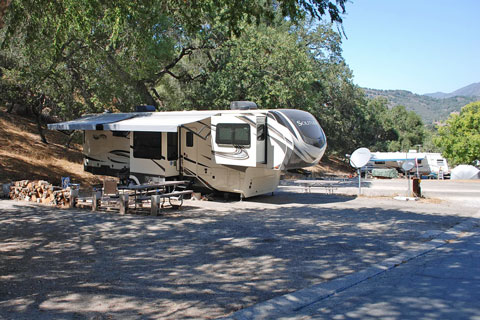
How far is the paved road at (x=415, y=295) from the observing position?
454 centimetres

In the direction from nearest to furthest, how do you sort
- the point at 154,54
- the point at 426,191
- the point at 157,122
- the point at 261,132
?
the point at 261,132 < the point at 157,122 < the point at 426,191 < the point at 154,54

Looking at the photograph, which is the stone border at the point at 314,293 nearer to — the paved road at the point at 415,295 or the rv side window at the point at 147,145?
the paved road at the point at 415,295

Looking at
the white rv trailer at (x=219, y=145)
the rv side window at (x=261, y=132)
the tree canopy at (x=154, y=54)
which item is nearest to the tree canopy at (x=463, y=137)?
the tree canopy at (x=154, y=54)

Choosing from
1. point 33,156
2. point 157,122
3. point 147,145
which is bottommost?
point 33,156

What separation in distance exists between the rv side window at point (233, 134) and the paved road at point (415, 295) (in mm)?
6656

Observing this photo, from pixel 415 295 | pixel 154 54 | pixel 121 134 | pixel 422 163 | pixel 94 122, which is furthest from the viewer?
pixel 422 163

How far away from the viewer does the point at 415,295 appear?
5066 mm

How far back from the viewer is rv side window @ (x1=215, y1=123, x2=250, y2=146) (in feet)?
40.7

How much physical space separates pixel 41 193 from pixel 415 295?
11.0 metres

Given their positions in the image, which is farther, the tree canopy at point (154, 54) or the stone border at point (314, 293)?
the tree canopy at point (154, 54)

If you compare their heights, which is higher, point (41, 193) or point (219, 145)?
point (219, 145)

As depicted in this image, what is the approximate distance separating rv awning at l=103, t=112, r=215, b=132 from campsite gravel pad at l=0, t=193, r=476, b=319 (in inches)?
95.1

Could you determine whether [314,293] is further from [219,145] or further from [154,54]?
[154,54]

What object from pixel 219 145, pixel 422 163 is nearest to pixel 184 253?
Answer: pixel 219 145
